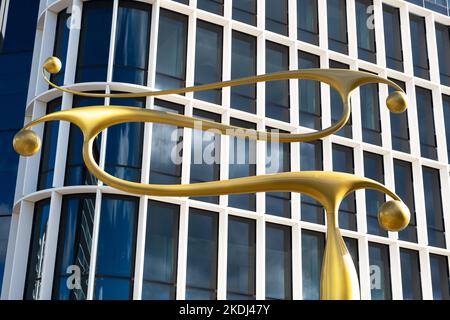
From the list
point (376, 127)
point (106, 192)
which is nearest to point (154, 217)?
point (106, 192)

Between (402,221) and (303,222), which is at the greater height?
(303,222)

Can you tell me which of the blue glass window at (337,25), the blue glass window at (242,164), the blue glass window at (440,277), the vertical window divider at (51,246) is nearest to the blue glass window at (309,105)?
the blue glass window at (337,25)

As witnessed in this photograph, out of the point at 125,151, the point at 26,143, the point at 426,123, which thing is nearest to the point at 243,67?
the point at 125,151

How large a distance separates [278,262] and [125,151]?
5.10 meters

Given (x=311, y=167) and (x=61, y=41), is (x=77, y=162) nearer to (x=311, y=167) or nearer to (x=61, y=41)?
(x=61, y=41)

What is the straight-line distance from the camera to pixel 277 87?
20.7m

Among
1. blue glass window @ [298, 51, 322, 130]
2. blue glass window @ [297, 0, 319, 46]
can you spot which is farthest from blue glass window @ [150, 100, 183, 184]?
blue glass window @ [297, 0, 319, 46]

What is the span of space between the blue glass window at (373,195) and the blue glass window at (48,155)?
360 inches

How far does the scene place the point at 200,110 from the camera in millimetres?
19172

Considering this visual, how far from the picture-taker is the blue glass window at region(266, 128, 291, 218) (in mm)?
19281

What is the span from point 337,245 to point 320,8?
19.4 meters
